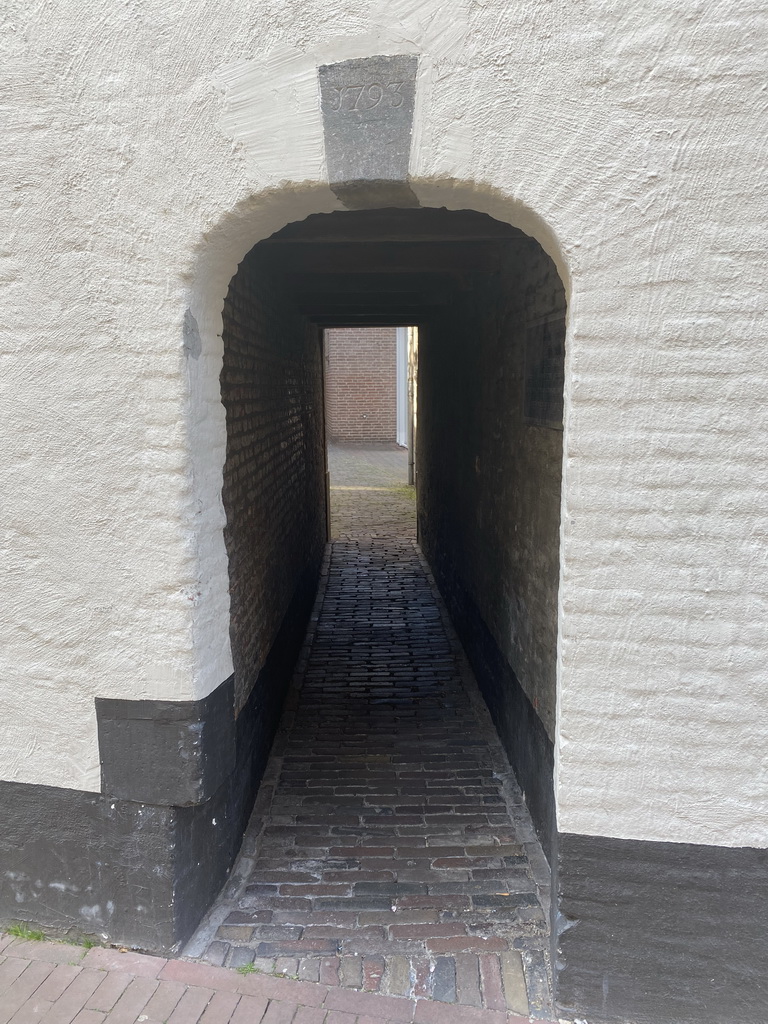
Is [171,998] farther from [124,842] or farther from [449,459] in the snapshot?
[449,459]

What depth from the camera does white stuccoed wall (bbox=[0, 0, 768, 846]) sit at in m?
2.35

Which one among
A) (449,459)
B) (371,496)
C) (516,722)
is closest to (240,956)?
(516,722)

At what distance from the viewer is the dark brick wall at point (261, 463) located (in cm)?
364

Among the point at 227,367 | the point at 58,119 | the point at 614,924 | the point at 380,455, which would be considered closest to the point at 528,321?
the point at 227,367

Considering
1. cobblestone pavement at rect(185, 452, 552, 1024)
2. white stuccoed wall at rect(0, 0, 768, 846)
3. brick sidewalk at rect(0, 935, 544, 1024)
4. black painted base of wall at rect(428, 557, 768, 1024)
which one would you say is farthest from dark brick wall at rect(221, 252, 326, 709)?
black painted base of wall at rect(428, 557, 768, 1024)

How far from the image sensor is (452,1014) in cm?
273

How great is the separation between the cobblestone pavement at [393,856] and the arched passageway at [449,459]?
0.05 metres

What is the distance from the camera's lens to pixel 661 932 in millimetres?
2727

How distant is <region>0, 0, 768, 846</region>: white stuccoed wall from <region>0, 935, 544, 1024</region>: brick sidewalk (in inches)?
41.3

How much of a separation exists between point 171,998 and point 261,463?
292cm

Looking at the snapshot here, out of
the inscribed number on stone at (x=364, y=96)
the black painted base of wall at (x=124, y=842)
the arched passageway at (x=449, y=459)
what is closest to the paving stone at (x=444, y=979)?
the arched passageway at (x=449, y=459)

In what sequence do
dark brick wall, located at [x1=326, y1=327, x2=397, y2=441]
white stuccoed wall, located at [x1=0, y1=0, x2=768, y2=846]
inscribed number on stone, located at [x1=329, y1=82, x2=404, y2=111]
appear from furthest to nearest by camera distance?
1. dark brick wall, located at [x1=326, y1=327, x2=397, y2=441]
2. inscribed number on stone, located at [x1=329, y1=82, x2=404, y2=111]
3. white stuccoed wall, located at [x1=0, y1=0, x2=768, y2=846]

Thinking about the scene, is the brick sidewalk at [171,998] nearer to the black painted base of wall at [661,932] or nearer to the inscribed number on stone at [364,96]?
the black painted base of wall at [661,932]

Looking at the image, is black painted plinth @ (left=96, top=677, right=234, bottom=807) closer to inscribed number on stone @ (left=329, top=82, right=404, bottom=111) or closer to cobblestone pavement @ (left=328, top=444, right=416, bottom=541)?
inscribed number on stone @ (left=329, top=82, right=404, bottom=111)
